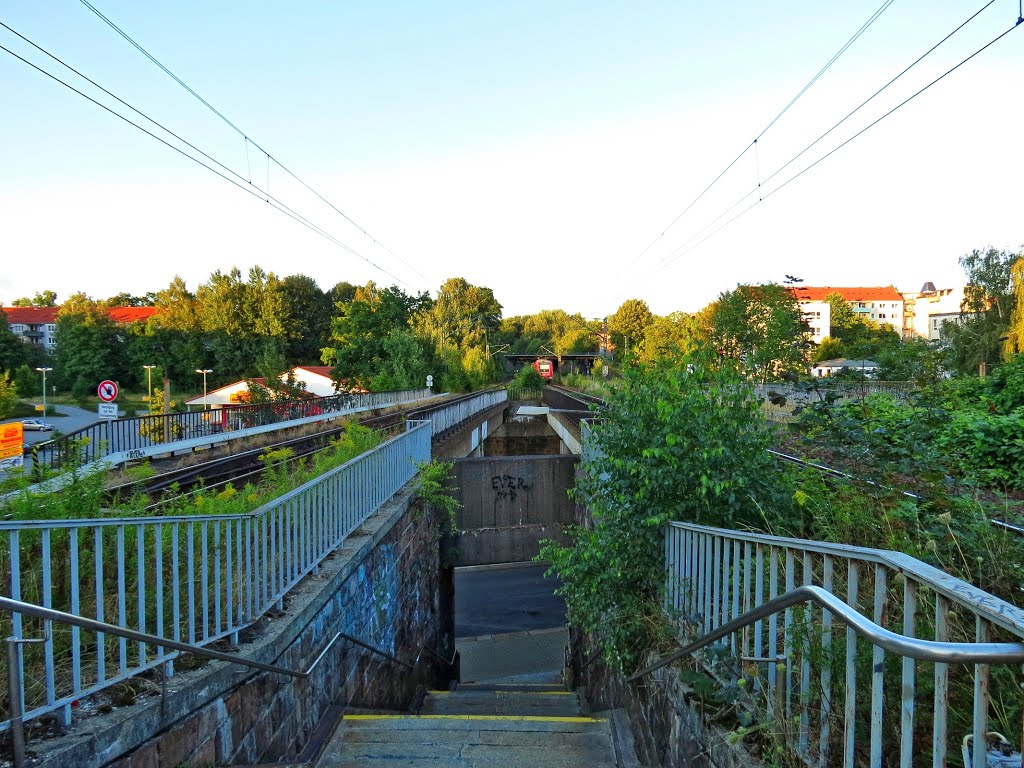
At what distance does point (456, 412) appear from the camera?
22625 millimetres

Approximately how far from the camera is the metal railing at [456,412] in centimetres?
1864

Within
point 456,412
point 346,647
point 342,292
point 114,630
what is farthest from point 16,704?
point 342,292

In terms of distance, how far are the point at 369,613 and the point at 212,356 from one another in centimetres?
7649

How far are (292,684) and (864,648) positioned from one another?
12.9 ft

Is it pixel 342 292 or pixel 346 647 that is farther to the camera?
pixel 342 292

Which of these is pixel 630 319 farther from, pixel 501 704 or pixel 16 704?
pixel 16 704

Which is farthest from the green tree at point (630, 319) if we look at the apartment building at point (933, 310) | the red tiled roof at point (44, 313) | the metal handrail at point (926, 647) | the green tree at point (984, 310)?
the metal handrail at point (926, 647)

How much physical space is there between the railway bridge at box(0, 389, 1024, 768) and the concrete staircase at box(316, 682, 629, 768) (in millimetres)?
26

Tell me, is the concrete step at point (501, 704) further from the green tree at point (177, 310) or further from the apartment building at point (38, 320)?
the apartment building at point (38, 320)

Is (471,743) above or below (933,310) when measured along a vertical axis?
below

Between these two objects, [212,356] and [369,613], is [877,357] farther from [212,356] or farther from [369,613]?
[212,356]

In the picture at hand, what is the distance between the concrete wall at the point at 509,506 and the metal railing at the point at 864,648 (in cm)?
1062

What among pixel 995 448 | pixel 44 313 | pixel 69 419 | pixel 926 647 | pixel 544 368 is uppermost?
pixel 44 313

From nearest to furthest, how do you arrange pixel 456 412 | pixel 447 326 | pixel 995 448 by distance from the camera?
pixel 995 448, pixel 456 412, pixel 447 326
